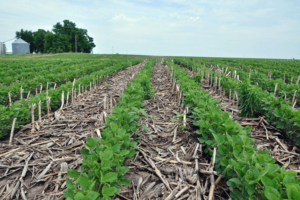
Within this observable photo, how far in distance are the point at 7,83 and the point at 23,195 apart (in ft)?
28.4

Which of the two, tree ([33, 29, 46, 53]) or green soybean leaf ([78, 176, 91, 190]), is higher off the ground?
tree ([33, 29, 46, 53])

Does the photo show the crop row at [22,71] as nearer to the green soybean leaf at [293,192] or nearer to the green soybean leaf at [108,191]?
the green soybean leaf at [108,191]

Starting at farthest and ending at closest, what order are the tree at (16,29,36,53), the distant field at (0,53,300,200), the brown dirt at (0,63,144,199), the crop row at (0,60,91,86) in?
the tree at (16,29,36,53) < the crop row at (0,60,91,86) < the brown dirt at (0,63,144,199) < the distant field at (0,53,300,200)

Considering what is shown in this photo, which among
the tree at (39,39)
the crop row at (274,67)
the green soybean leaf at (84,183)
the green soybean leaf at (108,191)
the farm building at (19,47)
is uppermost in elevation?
the tree at (39,39)

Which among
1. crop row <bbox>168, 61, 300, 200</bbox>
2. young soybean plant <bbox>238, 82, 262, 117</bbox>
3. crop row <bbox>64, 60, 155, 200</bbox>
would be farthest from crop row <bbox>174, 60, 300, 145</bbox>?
crop row <bbox>64, 60, 155, 200</bbox>

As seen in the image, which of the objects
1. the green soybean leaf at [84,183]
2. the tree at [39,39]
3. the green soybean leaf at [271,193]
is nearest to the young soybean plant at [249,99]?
the green soybean leaf at [271,193]

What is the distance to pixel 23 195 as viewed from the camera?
2.85 metres

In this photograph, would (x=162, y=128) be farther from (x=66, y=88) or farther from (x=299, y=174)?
(x=66, y=88)

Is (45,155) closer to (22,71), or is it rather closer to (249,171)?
(249,171)

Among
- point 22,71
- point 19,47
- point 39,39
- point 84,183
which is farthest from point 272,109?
point 39,39

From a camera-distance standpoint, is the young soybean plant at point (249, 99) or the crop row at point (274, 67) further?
the crop row at point (274, 67)

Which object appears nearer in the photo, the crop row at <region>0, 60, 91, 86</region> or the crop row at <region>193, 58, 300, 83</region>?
the crop row at <region>0, 60, 91, 86</region>

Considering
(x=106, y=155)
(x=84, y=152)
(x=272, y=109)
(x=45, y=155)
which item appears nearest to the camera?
(x=106, y=155)

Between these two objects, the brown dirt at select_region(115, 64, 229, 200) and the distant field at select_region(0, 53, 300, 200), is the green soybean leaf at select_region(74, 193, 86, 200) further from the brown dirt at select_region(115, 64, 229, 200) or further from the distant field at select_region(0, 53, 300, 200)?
the brown dirt at select_region(115, 64, 229, 200)
